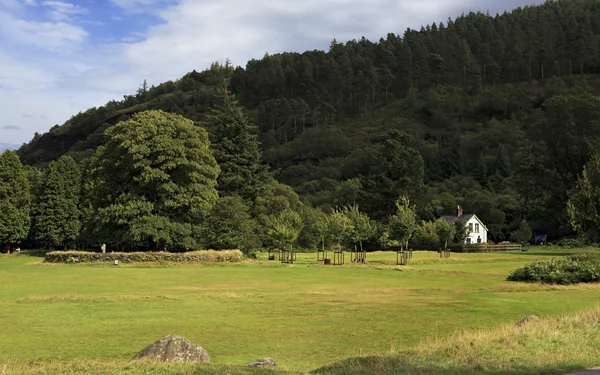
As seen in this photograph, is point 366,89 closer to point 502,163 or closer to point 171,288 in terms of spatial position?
point 502,163

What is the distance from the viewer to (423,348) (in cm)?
1297

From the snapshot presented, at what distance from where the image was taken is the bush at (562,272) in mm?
34094

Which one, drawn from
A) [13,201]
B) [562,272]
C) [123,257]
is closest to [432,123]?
[13,201]

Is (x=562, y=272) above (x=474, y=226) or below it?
below

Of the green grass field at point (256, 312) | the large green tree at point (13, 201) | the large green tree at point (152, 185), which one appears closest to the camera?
the green grass field at point (256, 312)

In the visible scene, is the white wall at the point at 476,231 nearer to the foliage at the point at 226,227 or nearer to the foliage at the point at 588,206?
the foliage at the point at 588,206

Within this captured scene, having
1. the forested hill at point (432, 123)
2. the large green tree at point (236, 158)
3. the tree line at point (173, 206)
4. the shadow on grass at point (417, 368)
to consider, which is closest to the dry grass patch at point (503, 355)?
the shadow on grass at point (417, 368)

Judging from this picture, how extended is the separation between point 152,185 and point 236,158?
69.3 feet

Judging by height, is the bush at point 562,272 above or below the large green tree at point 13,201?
below

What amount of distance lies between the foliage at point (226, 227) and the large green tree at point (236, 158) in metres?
15.0

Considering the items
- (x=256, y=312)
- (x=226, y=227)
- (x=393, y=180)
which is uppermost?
(x=393, y=180)

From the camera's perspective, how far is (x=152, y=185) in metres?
58.9

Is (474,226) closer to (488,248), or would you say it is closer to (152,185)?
(488,248)

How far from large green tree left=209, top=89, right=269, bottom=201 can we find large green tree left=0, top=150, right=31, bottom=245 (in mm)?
28585
